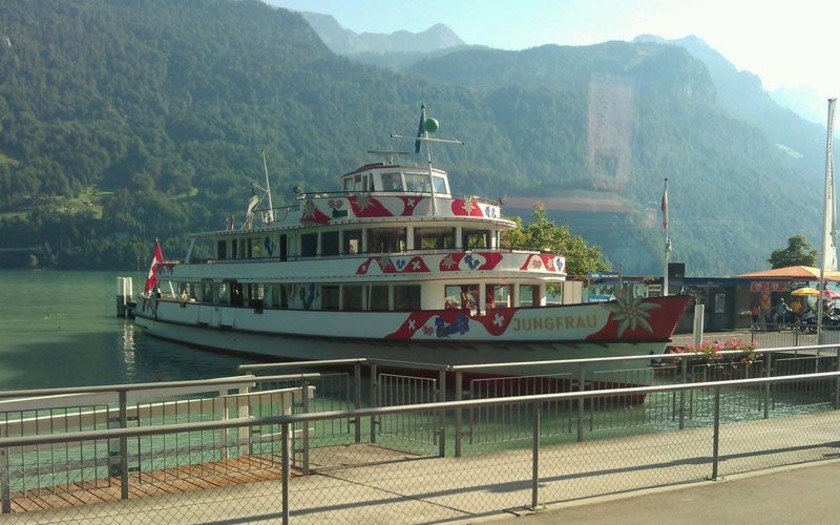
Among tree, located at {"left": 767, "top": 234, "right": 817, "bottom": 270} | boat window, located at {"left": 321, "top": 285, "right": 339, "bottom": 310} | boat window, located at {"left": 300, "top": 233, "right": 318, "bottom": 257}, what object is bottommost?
boat window, located at {"left": 321, "top": 285, "right": 339, "bottom": 310}

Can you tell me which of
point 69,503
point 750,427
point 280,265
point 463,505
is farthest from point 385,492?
point 280,265

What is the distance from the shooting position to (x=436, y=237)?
77.3ft

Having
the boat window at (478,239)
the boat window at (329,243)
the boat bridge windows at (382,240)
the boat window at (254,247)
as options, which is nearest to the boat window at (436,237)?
the boat bridge windows at (382,240)

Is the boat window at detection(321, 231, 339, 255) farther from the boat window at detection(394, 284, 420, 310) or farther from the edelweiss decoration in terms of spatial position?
the edelweiss decoration

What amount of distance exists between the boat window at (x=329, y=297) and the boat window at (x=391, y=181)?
11.4 ft

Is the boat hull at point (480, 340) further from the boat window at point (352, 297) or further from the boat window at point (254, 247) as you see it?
the boat window at point (254, 247)

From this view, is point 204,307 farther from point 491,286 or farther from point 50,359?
point 491,286

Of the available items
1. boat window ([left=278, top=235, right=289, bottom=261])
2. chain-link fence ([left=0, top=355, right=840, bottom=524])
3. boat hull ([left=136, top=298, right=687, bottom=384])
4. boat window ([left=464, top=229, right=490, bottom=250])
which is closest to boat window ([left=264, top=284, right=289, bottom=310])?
boat hull ([left=136, top=298, right=687, bottom=384])

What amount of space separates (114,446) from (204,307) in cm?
2349

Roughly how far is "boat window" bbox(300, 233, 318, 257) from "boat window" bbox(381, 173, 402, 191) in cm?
284

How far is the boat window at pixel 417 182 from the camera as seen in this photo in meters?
24.6

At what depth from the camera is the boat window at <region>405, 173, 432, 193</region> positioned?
24609 millimetres

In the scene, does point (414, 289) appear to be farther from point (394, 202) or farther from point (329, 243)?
point (329, 243)

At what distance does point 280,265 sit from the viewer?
26.6 meters
